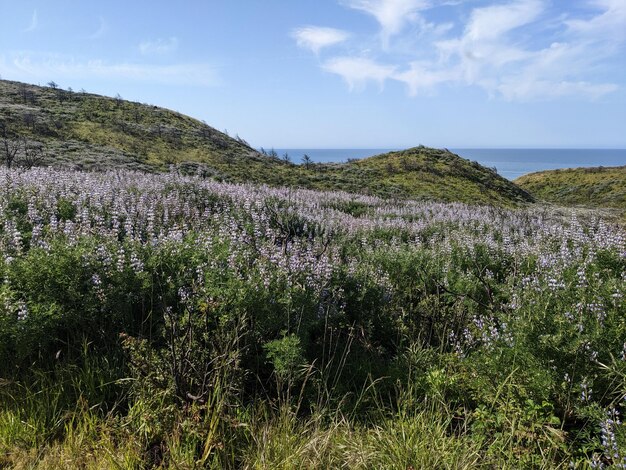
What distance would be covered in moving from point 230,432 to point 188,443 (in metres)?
0.31

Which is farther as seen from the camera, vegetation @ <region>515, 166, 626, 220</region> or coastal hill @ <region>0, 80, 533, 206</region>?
vegetation @ <region>515, 166, 626, 220</region>

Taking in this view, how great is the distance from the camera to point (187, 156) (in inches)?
1484

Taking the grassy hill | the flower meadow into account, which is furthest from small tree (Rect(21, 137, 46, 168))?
the grassy hill

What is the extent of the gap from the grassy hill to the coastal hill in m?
10.1

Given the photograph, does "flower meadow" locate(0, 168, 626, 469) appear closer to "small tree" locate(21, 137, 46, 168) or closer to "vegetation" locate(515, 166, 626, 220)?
"small tree" locate(21, 137, 46, 168)

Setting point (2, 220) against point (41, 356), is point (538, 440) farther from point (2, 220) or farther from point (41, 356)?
point (2, 220)

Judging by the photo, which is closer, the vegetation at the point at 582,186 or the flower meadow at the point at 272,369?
the flower meadow at the point at 272,369

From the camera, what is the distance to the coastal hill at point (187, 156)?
27938mm

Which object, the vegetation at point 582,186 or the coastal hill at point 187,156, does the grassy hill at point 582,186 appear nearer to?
the vegetation at point 582,186

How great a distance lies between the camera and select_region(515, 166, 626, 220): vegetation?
43.1m

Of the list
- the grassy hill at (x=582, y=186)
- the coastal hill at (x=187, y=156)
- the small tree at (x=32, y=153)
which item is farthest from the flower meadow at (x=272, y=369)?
the grassy hill at (x=582, y=186)

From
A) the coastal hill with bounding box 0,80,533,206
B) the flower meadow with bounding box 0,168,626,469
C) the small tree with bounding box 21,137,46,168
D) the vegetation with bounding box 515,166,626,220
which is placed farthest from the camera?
the vegetation with bounding box 515,166,626,220

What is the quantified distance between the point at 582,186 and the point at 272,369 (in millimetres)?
56615

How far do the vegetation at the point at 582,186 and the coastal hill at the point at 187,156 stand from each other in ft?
32.8
